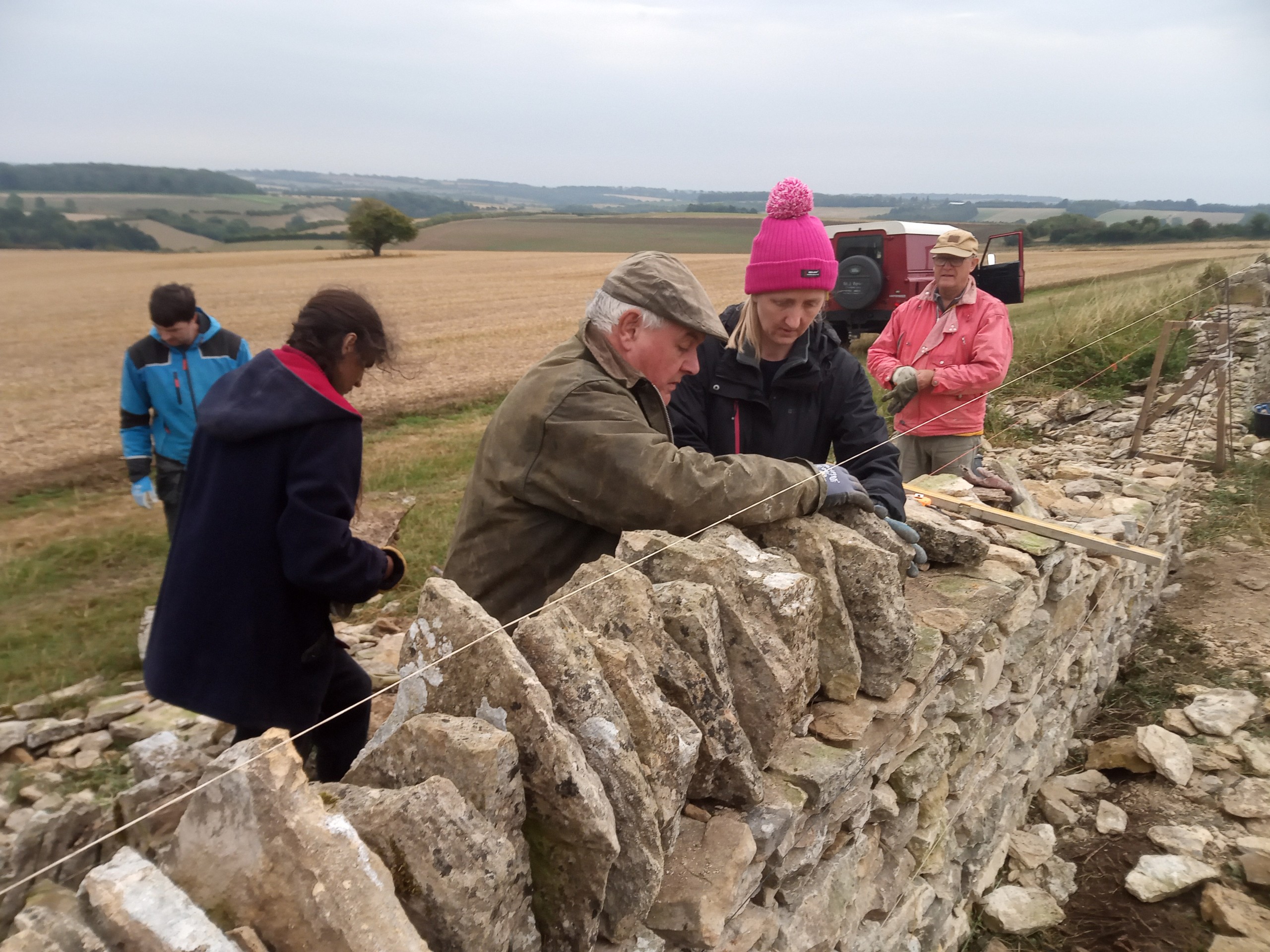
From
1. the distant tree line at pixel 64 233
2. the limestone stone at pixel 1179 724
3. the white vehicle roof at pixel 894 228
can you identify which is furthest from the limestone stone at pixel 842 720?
the distant tree line at pixel 64 233

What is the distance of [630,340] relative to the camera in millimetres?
2248

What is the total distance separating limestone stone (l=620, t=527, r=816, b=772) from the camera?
204cm

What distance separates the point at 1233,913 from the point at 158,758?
4132 mm

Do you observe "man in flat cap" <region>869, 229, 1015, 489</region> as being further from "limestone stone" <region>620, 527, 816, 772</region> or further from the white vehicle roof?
the white vehicle roof

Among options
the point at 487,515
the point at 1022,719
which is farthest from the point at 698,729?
the point at 1022,719

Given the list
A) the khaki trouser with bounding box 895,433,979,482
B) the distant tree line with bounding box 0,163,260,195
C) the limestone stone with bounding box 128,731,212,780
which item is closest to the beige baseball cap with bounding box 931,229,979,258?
the khaki trouser with bounding box 895,433,979,482

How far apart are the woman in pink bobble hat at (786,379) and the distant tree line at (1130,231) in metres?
38.5

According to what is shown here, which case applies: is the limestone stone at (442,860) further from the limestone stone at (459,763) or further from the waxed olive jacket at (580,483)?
the waxed olive jacket at (580,483)

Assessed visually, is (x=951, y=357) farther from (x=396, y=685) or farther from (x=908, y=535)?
(x=396, y=685)

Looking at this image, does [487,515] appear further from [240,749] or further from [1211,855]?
[1211,855]

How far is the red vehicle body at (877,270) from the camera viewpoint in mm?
17156

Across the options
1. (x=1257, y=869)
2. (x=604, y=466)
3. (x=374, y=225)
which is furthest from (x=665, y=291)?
(x=374, y=225)

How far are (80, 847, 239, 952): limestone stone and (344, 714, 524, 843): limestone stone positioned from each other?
38 cm

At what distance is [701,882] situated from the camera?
5.65 ft
